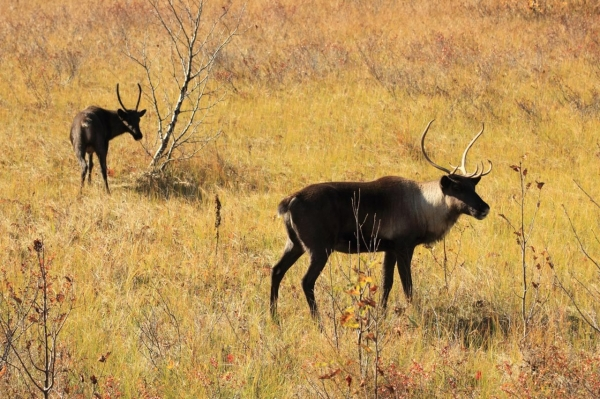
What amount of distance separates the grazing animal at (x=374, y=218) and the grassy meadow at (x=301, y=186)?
30 centimetres

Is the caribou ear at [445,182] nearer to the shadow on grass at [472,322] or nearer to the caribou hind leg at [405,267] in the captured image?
the caribou hind leg at [405,267]

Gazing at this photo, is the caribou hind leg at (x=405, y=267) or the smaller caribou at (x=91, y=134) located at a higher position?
the smaller caribou at (x=91, y=134)

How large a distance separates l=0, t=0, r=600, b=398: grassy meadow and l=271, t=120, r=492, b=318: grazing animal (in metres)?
0.30

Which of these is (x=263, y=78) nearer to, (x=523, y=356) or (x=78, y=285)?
(x=78, y=285)

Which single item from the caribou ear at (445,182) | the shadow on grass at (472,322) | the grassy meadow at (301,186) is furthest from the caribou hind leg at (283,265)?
the caribou ear at (445,182)

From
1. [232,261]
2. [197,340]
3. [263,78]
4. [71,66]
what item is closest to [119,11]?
[71,66]

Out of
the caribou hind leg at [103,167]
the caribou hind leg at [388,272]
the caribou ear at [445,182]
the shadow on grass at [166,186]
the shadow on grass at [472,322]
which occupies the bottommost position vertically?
the shadow on grass at [472,322]

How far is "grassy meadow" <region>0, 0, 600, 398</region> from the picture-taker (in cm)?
538

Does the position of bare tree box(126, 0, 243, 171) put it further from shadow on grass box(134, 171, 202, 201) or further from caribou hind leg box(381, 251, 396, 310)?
caribou hind leg box(381, 251, 396, 310)

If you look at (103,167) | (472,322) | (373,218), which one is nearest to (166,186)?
(103,167)

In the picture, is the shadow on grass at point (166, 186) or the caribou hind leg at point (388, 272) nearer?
the caribou hind leg at point (388, 272)

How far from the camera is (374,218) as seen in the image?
6.66 meters

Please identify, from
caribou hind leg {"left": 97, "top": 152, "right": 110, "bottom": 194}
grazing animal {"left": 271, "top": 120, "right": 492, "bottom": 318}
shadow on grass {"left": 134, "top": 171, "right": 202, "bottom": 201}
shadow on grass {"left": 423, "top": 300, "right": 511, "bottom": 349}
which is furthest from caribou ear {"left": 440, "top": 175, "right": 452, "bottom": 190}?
caribou hind leg {"left": 97, "top": 152, "right": 110, "bottom": 194}

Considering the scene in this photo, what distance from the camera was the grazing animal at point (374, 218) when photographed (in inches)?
257
